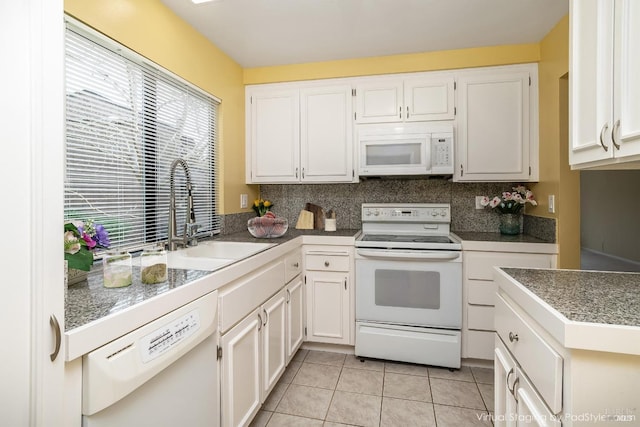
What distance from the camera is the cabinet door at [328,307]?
239 cm

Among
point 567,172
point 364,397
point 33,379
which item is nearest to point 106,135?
point 33,379

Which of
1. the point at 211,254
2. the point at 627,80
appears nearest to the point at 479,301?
the point at 627,80

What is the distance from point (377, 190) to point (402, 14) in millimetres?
1371

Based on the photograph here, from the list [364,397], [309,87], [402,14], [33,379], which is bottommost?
[364,397]

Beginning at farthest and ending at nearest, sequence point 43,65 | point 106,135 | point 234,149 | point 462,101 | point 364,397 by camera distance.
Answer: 1. point 234,149
2. point 462,101
3. point 364,397
4. point 106,135
5. point 43,65

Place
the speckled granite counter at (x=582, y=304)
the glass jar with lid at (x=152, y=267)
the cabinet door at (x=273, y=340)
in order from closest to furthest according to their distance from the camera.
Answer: the speckled granite counter at (x=582, y=304) → the glass jar with lid at (x=152, y=267) → the cabinet door at (x=273, y=340)

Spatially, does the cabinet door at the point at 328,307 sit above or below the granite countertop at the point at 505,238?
below

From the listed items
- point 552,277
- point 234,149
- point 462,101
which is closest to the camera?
point 552,277

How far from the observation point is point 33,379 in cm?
59

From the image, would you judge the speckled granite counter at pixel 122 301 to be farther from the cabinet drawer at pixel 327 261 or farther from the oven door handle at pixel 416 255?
the oven door handle at pixel 416 255

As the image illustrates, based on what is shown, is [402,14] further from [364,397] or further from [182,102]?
[364,397]

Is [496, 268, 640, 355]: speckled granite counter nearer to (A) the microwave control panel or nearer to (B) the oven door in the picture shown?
(B) the oven door

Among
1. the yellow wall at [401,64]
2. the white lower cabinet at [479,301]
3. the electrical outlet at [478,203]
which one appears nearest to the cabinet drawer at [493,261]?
the white lower cabinet at [479,301]

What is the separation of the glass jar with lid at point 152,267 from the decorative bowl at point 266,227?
1086mm
